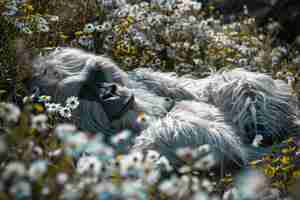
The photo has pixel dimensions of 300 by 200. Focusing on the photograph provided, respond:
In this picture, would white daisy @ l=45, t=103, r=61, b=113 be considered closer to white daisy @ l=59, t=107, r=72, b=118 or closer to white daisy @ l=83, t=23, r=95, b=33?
white daisy @ l=59, t=107, r=72, b=118

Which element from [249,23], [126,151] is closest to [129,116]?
[126,151]

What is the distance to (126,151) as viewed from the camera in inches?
160

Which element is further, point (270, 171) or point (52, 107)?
point (52, 107)

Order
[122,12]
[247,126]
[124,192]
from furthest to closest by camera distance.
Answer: [122,12] < [247,126] < [124,192]

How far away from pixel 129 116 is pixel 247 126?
1081 millimetres

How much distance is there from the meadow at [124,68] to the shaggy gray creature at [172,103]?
15 cm

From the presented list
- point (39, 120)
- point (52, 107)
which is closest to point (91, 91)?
point (52, 107)

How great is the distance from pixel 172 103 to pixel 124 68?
0.89 meters

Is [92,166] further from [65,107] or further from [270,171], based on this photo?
[65,107]

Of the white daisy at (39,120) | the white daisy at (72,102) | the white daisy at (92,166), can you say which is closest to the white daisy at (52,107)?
the white daisy at (72,102)

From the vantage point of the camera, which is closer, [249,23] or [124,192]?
[124,192]

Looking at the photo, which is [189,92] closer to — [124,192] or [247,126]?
[247,126]

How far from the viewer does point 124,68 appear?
18.3 feet

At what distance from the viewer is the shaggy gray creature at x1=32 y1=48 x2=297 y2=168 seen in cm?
433
